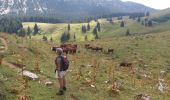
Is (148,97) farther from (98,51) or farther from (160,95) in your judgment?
(98,51)

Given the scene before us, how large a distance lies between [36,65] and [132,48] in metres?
46.9

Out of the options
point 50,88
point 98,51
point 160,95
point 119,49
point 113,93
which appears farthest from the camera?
point 119,49

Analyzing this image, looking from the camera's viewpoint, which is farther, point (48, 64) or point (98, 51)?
point (98, 51)

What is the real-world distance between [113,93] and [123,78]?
6958 millimetres

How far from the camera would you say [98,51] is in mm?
62844

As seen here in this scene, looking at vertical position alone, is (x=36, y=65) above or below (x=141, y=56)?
above

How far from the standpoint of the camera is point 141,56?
65.9 metres

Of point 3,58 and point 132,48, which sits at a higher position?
point 3,58

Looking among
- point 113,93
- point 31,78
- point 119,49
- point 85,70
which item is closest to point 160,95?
point 113,93

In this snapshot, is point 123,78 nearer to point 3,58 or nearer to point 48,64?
point 48,64

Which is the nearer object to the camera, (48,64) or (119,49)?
(48,64)

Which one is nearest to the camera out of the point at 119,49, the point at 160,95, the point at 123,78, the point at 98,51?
the point at 160,95

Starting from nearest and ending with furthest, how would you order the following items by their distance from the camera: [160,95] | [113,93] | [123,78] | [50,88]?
1. [50,88]
2. [113,93]
3. [160,95]
4. [123,78]

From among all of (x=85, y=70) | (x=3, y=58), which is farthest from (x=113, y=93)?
(x=3, y=58)
